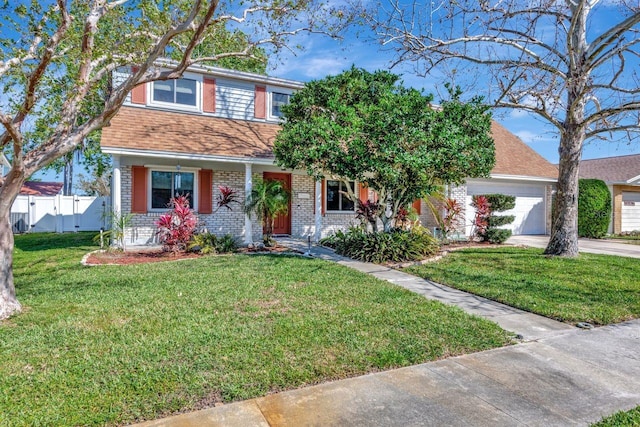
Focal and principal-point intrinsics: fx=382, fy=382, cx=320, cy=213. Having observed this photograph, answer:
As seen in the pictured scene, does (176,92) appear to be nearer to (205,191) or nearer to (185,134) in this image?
(185,134)

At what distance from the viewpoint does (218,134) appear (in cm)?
1241

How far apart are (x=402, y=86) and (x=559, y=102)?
3705 mm

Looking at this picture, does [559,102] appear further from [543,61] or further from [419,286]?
[419,286]

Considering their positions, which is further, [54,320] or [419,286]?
[419,286]

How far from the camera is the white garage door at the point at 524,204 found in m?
16.0

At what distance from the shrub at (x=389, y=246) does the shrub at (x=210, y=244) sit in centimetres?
303

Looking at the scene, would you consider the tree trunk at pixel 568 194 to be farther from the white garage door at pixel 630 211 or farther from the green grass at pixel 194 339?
the white garage door at pixel 630 211

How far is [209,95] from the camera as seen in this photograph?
527 inches

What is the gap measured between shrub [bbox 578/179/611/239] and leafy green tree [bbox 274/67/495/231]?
362 inches

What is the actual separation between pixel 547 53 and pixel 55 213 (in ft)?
68.8

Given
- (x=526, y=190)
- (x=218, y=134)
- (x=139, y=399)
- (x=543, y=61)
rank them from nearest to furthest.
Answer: (x=139, y=399)
(x=543, y=61)
(x=218, y=134)
(x=526, y=190)

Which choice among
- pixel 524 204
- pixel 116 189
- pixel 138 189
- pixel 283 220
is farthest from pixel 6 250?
pixel 524 204

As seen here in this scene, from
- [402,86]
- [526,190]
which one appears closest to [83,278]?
[402,86]

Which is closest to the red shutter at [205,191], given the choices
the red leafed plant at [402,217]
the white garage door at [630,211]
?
the red leafed plant at [402,217]
